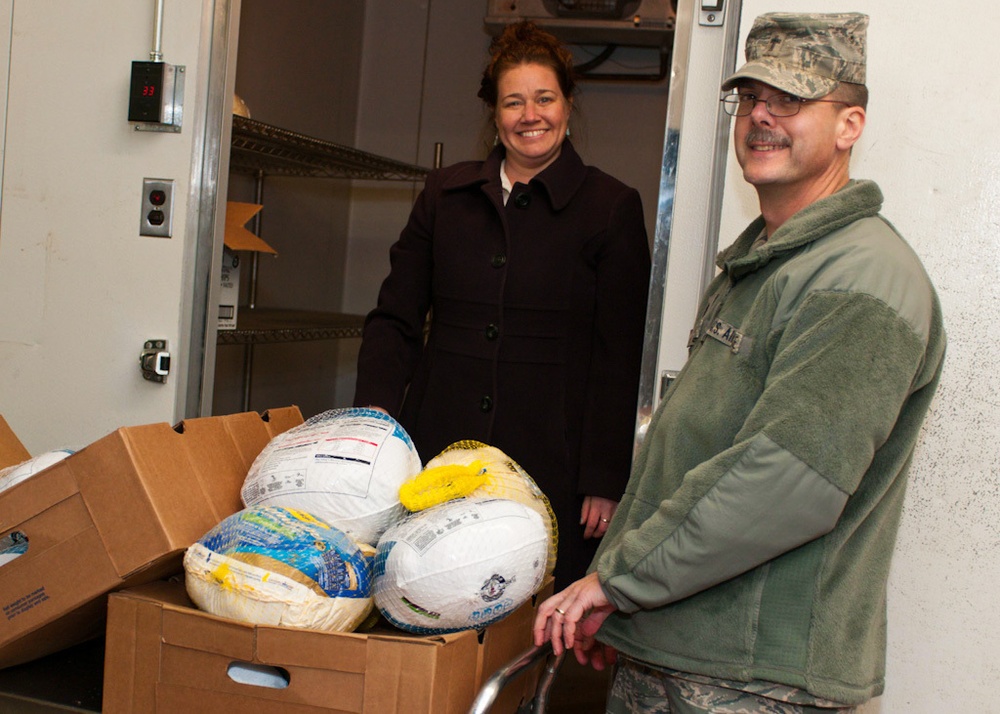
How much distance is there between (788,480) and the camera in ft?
3.39

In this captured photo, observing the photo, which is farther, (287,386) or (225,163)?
(287,386)

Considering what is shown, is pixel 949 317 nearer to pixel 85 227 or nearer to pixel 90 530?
pixel 90 530

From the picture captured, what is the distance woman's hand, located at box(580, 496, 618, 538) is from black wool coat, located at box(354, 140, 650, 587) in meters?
0.03

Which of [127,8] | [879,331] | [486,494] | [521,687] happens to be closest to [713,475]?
[879,331]

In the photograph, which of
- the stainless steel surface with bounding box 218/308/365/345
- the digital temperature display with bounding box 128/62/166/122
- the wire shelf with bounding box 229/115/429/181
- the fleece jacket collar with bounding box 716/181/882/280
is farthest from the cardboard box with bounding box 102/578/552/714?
the wire shelf with bounding box 229/115/429/181

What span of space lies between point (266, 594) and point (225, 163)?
4.28 feet

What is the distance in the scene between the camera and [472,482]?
4.37 ft

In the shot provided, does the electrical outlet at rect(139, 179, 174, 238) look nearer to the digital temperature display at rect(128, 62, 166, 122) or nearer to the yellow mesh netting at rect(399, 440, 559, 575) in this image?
the digital temperature display at rect(128, 62, 166, 122)

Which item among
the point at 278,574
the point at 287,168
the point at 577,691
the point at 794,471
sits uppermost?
the point at 287,168

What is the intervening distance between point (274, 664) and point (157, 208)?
4.34 feet

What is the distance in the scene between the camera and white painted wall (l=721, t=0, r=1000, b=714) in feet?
5.25

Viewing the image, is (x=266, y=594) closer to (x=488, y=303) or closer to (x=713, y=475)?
(x=713, y=475)

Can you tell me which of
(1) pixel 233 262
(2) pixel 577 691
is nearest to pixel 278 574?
(2) pixel 577 691

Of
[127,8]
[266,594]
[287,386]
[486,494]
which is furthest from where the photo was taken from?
[287,386]
